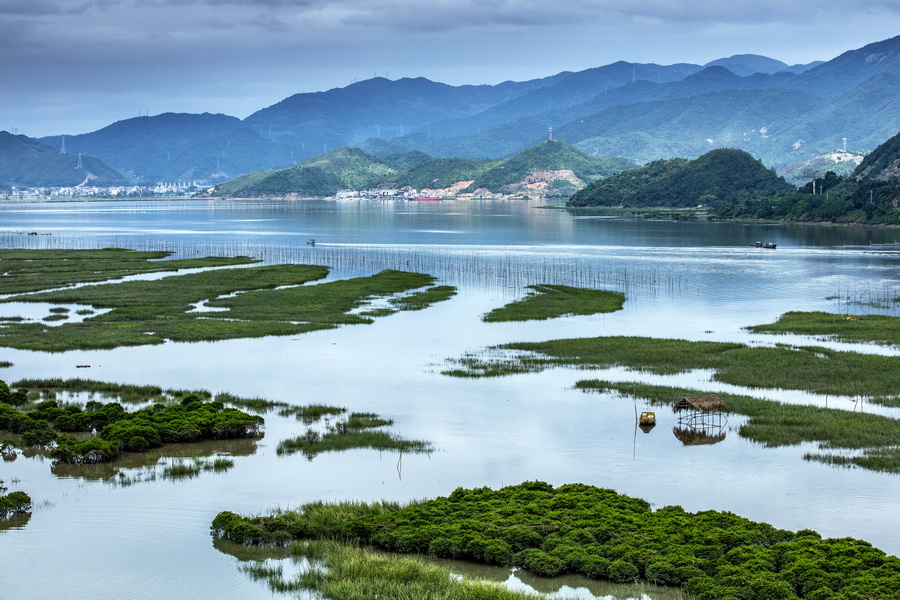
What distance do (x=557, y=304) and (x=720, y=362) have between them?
2291 centimetres

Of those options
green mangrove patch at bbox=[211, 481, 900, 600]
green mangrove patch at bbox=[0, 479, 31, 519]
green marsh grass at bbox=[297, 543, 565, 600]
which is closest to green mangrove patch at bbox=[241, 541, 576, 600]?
green marsh grass at bbox=[297, 543, 565, 600]

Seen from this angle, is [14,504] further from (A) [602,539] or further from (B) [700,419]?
(B) [700,419]

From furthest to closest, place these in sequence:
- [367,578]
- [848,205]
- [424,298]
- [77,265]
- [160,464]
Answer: [848,205], [77,265], [424,298], [160,464], [367,578]

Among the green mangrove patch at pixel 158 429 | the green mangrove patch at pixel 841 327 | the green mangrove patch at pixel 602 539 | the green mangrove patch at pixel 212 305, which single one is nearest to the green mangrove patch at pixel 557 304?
the green mangrove patch at pixel 212 305

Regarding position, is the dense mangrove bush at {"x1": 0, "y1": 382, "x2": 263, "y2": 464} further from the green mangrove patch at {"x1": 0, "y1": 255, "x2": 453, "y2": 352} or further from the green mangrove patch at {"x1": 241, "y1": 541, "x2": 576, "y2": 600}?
the green mangrove patch at {"x1": 0, "y1": 255, "x2": 453, "y2": 352}

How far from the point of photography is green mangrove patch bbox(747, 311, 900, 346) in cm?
4869

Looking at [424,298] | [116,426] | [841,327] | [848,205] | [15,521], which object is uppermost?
[848,205]

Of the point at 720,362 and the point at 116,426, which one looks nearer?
the point at 116,426

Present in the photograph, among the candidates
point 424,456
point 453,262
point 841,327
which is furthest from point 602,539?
point 453,262

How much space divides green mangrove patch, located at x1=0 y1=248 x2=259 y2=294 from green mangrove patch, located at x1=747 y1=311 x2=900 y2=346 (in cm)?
5579

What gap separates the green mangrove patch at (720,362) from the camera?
38.1m

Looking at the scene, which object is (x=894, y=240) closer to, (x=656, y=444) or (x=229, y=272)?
(x=229, y=272)

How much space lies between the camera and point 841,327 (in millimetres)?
52094

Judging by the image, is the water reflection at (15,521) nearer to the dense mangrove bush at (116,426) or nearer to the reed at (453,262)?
the dense mangrove bush at (116,426)
